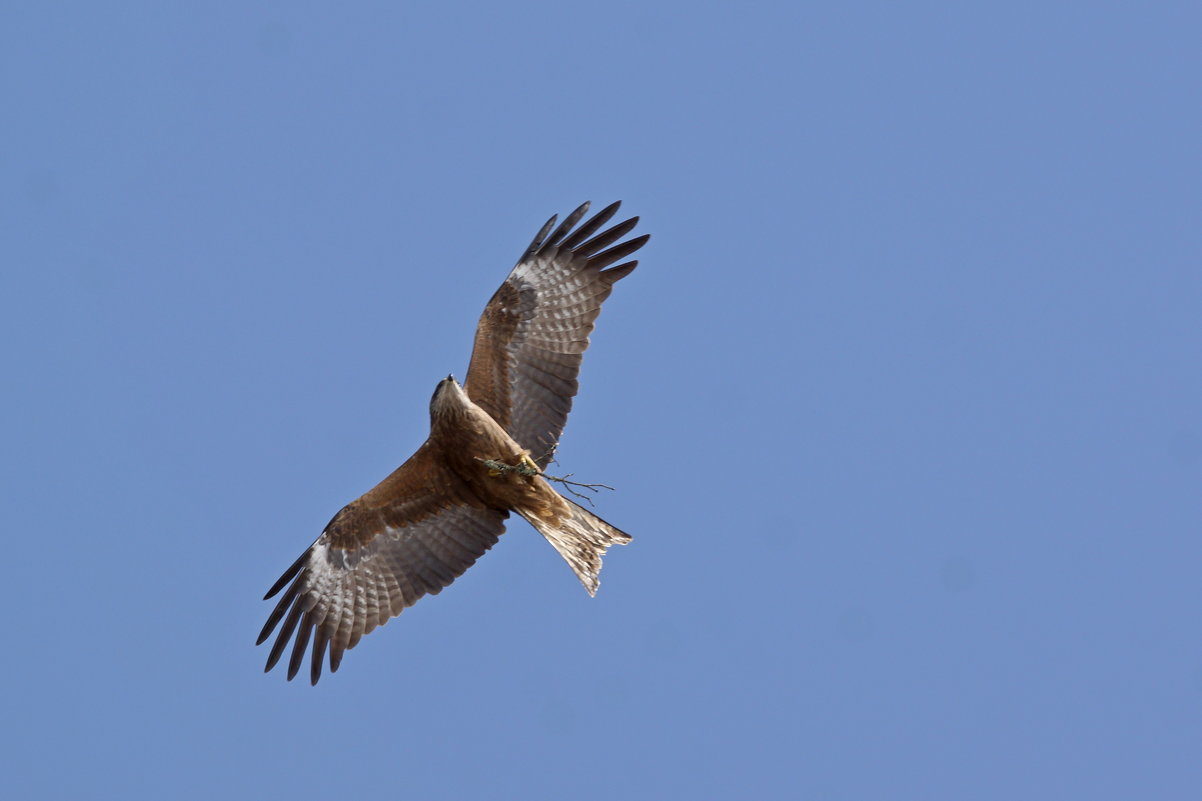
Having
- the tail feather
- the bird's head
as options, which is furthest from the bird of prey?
the bird's head

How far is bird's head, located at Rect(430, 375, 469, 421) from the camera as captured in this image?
939 cm

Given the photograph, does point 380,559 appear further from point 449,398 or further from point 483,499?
point 449,398

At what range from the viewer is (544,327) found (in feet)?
33.5

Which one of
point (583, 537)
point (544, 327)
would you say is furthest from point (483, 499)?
point (544, 327)

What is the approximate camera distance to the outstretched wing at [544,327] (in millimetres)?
10133

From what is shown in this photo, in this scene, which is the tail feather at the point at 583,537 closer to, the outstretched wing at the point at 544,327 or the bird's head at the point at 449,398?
the outstretched wing at the point at 544,327

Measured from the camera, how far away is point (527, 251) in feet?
34.2

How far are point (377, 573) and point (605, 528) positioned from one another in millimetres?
1859

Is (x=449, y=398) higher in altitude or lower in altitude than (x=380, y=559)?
Result: higher

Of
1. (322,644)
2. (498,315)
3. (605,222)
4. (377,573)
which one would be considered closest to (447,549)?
(377,573)

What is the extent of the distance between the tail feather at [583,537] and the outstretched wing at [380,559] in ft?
1.87

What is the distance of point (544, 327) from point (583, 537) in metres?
1.71

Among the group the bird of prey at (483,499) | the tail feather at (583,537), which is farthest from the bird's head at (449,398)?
the tail feather at (583,537)

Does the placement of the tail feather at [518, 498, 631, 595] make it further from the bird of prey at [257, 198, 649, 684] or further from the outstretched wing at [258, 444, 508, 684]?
the outstretched wing at [258, 444, 508, 684]
